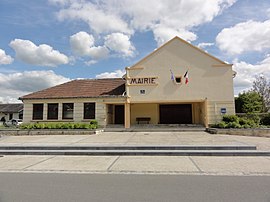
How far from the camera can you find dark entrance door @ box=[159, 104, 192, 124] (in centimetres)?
2189

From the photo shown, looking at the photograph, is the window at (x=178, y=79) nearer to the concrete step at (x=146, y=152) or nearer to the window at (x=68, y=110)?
the window at (x=68, y=110)

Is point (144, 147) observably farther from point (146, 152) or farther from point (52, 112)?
point (52, 112)

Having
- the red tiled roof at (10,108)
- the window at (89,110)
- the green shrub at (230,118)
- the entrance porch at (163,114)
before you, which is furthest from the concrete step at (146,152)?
the red tiled roof at (10,108)

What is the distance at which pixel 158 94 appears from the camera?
19688mm

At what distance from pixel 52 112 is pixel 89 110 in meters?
3.82

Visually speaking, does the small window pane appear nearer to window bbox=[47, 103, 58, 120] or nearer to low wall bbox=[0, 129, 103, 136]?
low wall bbox=[0, 129, 103, 136]

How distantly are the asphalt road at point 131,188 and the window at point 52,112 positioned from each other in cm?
1501

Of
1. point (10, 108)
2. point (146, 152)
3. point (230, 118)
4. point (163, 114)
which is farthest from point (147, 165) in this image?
point (10, 108)

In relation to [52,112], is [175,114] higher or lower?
lower

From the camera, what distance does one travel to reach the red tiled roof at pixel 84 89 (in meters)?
20.8

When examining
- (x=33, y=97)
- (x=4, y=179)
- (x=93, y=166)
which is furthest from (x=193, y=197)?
(x=33, y=97)

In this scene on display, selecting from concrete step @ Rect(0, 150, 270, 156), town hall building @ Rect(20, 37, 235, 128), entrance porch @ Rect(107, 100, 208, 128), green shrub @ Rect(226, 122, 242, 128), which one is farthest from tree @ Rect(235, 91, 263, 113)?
concrete step @ Rect(0, 150, 270, 156)

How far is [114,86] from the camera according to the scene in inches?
872

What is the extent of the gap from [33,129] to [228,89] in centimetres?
1707
